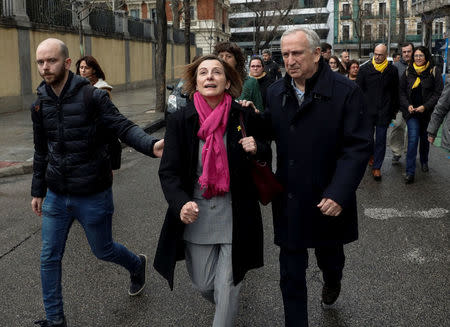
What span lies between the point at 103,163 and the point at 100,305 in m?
1.06

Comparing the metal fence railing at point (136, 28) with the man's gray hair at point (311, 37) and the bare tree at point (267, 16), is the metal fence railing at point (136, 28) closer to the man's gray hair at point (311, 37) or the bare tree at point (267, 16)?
the bare tree at point (267, 16)

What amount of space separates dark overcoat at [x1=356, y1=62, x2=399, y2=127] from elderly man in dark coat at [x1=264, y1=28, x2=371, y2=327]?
16.3ft

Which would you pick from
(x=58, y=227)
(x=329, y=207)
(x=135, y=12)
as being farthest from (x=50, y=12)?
(x=135, y=12)

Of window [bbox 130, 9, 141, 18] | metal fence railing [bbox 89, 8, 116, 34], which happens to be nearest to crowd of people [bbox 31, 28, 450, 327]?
metal fence railing [bbox 89, 8, 116, 34]

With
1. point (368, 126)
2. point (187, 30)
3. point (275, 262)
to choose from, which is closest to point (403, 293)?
point (275, 262)

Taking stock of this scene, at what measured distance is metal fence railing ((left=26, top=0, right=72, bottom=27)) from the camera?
18141 mm

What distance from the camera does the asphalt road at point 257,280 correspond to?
3561 mm

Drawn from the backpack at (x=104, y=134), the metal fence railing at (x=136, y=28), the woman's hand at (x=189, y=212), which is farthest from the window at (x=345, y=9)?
the woman's hand at (x=189, y=212)

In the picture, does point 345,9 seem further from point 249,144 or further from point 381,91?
point 249,144

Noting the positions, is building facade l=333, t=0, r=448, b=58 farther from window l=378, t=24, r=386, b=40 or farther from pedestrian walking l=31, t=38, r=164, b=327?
pedestrian walking l=31, t=38, r=164, b=327

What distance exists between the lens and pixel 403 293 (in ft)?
12.8

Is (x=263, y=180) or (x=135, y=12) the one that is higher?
(x=135, y=12)

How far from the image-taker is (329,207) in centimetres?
295

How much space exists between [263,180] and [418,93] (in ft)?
18.5
